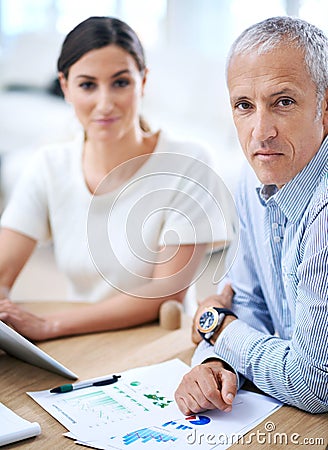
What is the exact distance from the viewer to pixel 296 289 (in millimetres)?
1275

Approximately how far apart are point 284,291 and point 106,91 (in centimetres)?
64

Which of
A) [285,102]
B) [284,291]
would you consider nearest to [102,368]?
[284,291]

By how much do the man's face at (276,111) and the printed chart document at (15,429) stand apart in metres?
0.55

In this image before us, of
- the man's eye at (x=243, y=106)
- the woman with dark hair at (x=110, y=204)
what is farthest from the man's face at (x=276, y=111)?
the woman with dark hair at (x=110, y=204)

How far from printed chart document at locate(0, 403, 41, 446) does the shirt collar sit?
0.55 meters

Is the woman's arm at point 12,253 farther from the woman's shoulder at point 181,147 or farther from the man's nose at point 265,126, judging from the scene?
the man's nose at point 265,126

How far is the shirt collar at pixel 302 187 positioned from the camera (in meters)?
1.24

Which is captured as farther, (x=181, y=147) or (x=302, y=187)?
(x=181, y=147)

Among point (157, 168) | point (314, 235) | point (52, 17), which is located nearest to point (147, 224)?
point (157, 168)

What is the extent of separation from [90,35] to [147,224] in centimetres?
44

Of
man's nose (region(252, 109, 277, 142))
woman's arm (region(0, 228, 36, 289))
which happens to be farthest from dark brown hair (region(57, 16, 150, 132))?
man's nose (region(252, 109, 277, 142))

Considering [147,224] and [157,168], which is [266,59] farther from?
[157,168]

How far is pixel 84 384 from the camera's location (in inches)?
51.1

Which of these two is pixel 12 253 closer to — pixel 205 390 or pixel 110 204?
pixel 110 204
